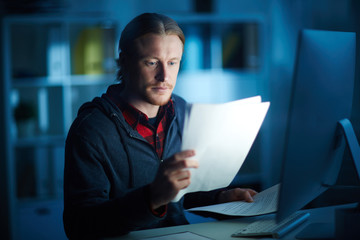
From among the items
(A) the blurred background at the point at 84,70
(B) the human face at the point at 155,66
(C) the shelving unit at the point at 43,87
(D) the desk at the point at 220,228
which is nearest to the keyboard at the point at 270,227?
(D) the desk at the point at 220,228

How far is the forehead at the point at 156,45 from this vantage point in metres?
1.12

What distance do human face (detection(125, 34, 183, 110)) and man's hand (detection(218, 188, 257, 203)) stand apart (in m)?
0.34

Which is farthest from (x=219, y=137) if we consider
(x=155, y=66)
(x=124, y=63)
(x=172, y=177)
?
(x=124, y=63)

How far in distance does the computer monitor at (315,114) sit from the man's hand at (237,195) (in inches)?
8.5

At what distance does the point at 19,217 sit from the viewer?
2574 mm

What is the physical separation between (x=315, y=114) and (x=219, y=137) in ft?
0.66

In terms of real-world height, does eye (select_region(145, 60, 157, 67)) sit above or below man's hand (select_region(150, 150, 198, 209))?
above

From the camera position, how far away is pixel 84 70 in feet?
8.99

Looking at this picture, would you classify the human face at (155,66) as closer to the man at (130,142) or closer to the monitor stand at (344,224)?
the man at (130,142)

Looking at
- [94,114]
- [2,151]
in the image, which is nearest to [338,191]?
[94,114]

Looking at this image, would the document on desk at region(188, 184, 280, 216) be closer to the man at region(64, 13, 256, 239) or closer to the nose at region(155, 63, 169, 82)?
the man at region(64, 13, 256, 239)

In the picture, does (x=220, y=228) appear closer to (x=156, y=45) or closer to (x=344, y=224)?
(x=344, y=224)

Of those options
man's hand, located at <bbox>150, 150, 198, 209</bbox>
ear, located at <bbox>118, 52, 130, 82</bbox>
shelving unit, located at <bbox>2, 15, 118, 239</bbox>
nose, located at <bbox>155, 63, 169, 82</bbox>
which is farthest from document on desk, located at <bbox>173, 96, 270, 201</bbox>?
shelving unit, located at <bbox>2, 15, 118, 239</bbox>

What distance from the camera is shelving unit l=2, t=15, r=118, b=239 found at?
2582 mm
